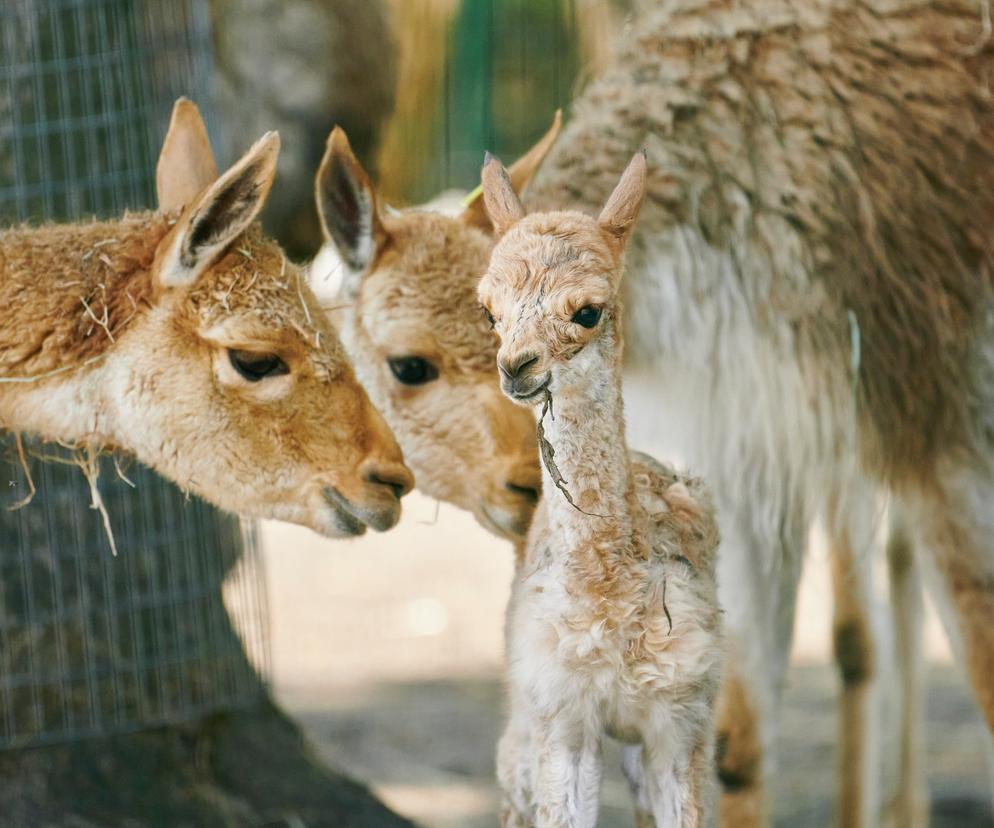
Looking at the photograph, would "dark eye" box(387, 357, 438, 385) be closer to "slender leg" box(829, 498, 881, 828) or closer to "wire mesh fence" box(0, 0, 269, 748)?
"wire mesh fence" box(0, 0, 269, 748)

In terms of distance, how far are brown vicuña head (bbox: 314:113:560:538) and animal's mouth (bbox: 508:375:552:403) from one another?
835 mm

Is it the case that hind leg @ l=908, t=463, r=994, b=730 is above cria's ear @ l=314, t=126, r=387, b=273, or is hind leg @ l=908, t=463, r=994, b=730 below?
below

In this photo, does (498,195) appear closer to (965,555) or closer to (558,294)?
(558,294)

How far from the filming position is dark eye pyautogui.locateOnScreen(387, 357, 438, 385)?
3.33m

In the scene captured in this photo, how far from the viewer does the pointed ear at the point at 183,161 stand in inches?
124

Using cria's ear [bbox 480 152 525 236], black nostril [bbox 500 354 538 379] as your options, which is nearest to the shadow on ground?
cria's ear [bbox 480 152 525 236]

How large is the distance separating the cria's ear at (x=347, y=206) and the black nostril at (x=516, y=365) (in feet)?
3.77

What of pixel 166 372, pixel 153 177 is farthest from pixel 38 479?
pixel 166 372

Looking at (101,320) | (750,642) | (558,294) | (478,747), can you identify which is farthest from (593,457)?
(478,747)

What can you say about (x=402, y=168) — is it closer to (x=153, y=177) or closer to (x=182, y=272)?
(x=153, y=177)

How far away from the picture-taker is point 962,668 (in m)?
3.81

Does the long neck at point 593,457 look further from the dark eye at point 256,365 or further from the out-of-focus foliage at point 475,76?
the out-of-focus foliage at point 475,76

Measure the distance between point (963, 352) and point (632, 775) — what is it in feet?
4.77

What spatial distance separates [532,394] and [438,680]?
4.70 metres
